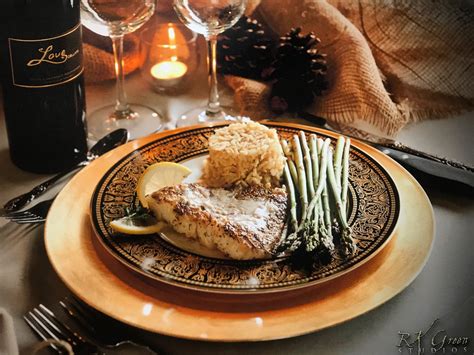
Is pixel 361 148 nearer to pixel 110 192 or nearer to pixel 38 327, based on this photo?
pixel 110 192

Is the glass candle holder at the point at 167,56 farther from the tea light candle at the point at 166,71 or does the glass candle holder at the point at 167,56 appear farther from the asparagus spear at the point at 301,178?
the asparagus spear at the point at 301,178

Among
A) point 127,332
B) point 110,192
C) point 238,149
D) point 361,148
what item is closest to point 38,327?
point 127,332

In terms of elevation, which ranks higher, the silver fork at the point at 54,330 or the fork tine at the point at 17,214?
the silver fork at the point at 54,330

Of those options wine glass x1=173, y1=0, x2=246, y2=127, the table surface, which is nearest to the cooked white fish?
the table surface

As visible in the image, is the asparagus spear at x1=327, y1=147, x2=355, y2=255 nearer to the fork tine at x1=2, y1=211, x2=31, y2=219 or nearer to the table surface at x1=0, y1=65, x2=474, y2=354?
the table surface at x1=0, y1=65, x2=474, y2=354

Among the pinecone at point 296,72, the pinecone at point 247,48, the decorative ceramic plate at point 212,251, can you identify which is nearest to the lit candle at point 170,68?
the pinecone at point 247,48

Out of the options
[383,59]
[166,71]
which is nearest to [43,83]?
[166,71]

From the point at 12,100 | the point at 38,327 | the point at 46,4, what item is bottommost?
the point at 38,327
